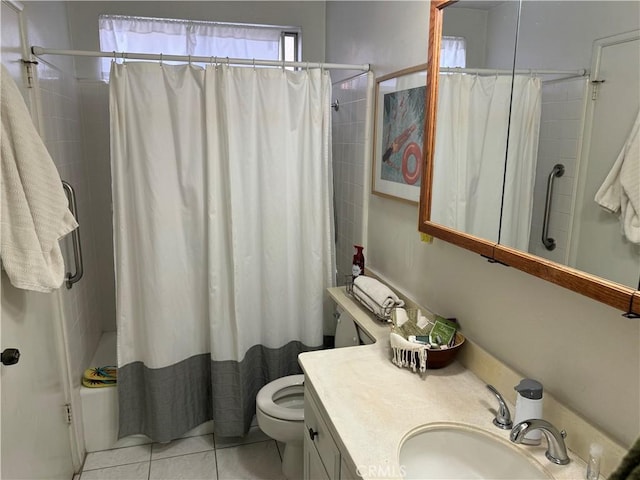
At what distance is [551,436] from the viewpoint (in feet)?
3.47

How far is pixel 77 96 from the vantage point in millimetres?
2625

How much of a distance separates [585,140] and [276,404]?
1.74 m

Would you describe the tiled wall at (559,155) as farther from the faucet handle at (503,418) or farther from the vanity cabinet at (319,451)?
the vanity cabinet at (319,451)

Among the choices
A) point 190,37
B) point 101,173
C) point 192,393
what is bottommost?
point 192,393

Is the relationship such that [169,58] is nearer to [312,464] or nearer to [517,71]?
[517,71]

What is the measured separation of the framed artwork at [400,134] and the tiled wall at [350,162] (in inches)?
4.8

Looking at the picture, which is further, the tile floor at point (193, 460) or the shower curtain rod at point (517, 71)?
the tile floor at point (193, 460)

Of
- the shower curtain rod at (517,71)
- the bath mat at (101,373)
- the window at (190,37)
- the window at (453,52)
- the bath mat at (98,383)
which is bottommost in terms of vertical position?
the bath mat at (98,383)

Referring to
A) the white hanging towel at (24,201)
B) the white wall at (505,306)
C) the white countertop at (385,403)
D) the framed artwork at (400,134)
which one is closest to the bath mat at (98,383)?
the white hanging towel at (24,201)

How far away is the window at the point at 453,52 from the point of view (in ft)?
4.76

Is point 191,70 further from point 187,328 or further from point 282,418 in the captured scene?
point 282,418

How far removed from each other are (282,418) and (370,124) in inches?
56.9

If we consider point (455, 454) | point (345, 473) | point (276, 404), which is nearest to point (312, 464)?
point (345, 473)

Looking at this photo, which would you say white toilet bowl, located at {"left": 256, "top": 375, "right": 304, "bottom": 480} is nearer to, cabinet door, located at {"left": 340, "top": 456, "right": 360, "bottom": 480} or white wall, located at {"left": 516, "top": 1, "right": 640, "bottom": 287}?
cabinet door, located at {"left": 340, "top": 456, "right": 360, "bottom": 480}
